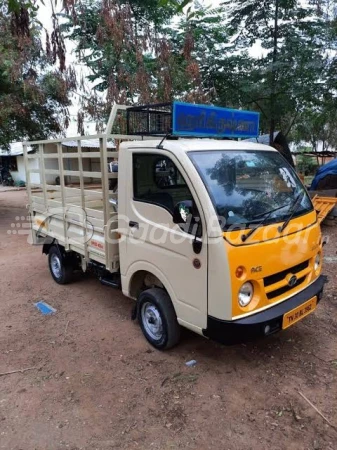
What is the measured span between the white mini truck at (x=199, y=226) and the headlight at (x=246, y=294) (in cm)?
1

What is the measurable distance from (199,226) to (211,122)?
1403 millimetres

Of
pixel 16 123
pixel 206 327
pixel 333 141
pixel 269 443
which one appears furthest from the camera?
pixel 333 141

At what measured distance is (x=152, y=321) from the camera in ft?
11.5

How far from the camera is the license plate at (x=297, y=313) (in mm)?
2834

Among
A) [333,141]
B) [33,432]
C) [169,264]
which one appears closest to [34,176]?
[169,264]

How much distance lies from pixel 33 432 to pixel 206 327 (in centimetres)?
152

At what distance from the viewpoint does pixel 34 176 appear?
5.49 metres

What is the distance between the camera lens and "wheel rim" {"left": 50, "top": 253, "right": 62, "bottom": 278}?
17.5 feet

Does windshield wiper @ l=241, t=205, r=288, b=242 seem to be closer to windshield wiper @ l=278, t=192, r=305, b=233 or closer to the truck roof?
windshield wiper @ l=278, t=192, r=305, b=233

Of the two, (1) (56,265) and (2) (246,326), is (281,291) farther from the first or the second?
(1) (56,265)

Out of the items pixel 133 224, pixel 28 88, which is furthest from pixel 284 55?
pixel 133 224

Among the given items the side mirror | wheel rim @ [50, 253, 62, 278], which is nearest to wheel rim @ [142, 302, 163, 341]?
the side mirror

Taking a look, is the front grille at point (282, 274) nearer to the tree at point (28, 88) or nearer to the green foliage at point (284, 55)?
the tree at point (28, 88)

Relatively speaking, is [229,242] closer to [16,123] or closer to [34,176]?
[34,176]
